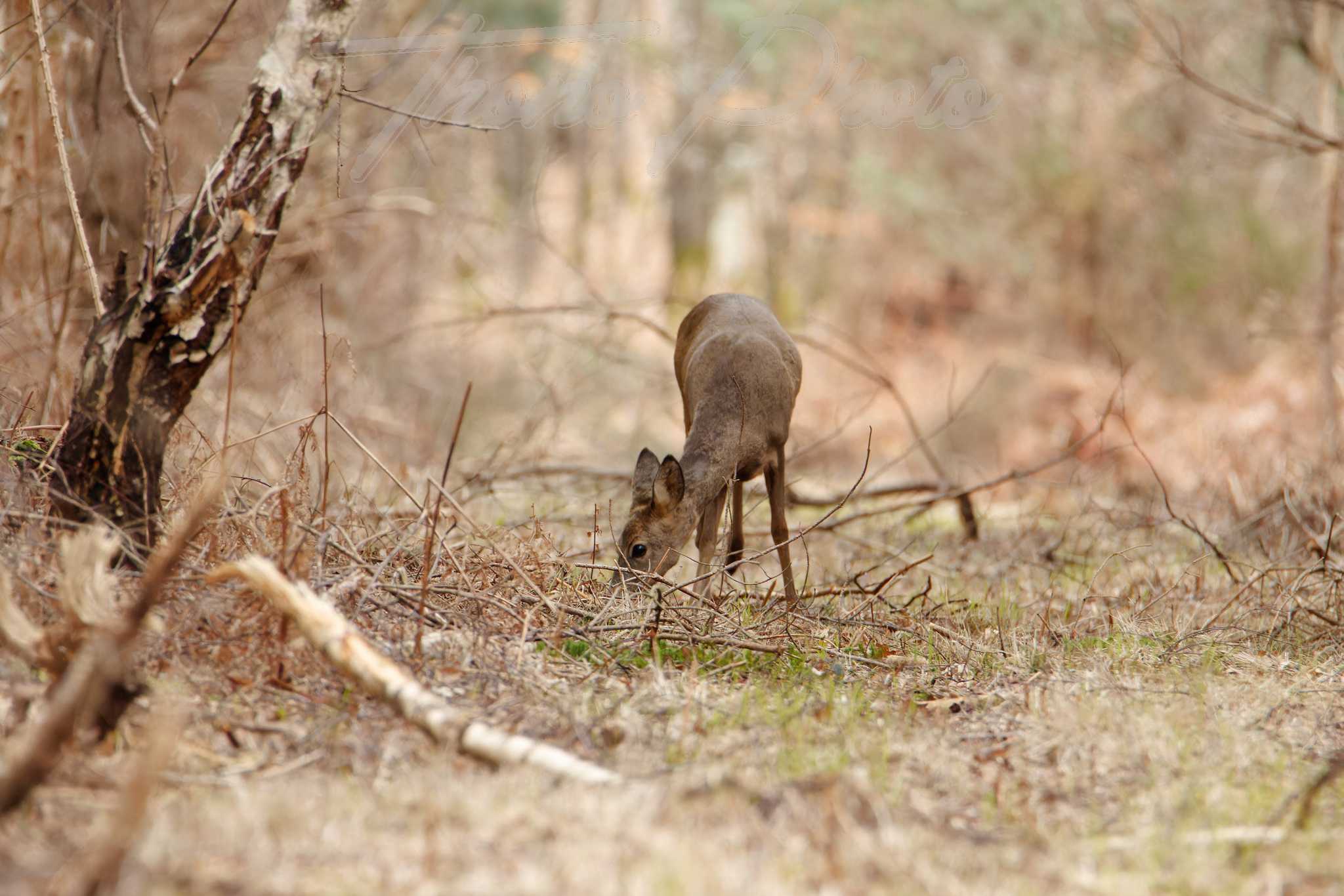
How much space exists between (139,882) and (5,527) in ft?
6.78

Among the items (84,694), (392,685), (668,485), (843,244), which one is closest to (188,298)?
(392,685)

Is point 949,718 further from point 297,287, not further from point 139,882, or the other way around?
point 297,287

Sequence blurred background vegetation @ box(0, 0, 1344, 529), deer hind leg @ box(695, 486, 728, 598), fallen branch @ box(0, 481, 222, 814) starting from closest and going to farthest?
1. fallen branch @ box(0, 481, 222, 814)
2. deer hind leg @ box(695, 486, 728, 598)
3. blurred background vegetation @ box(0, 0, 1344, 529)

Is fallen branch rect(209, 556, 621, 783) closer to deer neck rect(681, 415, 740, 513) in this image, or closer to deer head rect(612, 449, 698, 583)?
deer head rect(612, 449, 698, 583)

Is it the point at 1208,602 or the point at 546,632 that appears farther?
the point at 1208,602

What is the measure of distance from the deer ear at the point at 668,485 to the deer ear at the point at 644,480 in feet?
0.17

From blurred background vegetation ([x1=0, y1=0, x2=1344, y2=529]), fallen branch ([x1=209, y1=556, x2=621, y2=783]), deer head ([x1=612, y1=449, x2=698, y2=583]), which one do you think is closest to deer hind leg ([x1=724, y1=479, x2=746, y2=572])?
deer head ([x1=612, y1=449, x2=698, y2=583])

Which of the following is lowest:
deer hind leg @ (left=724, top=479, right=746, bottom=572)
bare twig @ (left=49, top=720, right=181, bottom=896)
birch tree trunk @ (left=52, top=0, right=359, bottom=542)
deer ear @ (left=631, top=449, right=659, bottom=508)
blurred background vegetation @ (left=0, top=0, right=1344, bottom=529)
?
bare twig @ (left=49, top=720, right=181, bottom=896)

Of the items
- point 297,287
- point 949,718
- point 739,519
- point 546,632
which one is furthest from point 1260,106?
point 297,287

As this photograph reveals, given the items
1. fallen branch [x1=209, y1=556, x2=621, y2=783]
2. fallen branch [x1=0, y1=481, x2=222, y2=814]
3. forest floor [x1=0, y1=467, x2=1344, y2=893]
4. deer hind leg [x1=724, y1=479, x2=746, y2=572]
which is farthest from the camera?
deer hind leg [x1=724, y1=479, x2=746, y2=572]

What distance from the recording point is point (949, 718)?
420 cm

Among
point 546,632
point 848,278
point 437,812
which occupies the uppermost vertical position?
point 848,278

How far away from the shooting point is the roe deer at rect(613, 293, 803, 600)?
5.82 m

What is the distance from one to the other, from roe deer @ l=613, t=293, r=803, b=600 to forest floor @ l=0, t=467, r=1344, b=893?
37 cm
